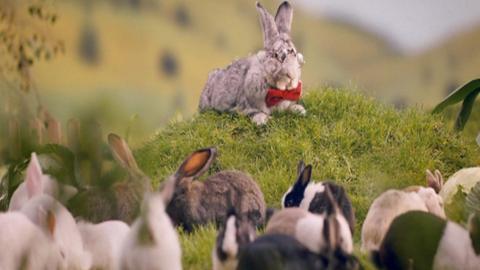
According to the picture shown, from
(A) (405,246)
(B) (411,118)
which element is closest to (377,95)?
(B) (411,118)

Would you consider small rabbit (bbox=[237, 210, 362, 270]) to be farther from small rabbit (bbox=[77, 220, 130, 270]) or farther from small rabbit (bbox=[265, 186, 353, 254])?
small rabbit (bbox=[77, 220, 130, 270])

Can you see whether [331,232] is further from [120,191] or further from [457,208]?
[457,208]

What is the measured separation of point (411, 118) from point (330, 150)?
10.2 inches

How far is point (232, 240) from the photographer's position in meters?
0.71

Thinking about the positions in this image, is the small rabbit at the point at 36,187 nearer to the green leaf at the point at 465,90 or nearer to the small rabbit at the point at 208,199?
the small rabbit at the point at 208,199

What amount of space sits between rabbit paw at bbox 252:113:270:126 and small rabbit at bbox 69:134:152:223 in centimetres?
126

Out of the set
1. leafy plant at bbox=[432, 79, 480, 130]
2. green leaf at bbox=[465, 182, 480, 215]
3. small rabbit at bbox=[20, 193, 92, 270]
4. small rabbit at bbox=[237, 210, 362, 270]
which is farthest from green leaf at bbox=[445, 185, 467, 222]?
small rabbit at bbox=[20, 193, 92, 270]

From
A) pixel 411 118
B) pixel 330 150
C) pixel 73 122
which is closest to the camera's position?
pixel 73 122

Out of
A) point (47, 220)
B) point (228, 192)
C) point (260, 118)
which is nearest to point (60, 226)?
point (47, 220)

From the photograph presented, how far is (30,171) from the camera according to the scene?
78 cm

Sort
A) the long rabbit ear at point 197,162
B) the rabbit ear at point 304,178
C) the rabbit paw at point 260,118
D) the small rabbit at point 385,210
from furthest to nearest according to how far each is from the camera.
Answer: the rabbit paw at point 260,118 → the rabbit ear at point 304,178 → the long rabbit ear at point 197,162 → the small rabbit at point 385,210

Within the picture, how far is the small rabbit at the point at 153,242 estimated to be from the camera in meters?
0.64

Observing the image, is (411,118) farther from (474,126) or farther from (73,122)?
(73,122)

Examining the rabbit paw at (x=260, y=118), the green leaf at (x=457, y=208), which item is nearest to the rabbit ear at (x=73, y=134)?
the green leaf at (x=457, y=208)
